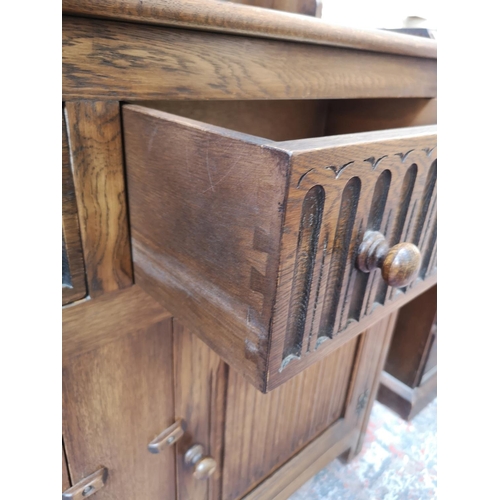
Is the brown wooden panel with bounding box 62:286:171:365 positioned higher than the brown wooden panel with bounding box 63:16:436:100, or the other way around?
the brown wooden panel with bounding box 63:16:436:100

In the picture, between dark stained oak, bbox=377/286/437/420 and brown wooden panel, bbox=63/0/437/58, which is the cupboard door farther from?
dark stained oak, bbox=377/286/437/420

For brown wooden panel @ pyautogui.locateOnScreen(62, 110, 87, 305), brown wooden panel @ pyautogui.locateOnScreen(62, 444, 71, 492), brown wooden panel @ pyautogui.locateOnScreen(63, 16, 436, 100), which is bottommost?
brown wooden panel @ pyautogui.locateOnScreen(62, 444, 71, 492)

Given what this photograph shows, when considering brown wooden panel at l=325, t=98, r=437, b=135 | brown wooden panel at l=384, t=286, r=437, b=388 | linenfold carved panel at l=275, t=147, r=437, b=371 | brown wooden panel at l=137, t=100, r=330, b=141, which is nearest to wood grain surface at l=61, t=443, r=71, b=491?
linenfold carved panel at l=275, t=147, r=437, b=371

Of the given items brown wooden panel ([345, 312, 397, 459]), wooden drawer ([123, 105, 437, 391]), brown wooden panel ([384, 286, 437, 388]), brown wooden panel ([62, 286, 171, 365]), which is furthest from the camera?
brown wooden panel ([384, 286, 437, 388])

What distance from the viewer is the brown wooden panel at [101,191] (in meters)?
0.34

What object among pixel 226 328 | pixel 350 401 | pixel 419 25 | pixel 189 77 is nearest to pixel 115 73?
pixel 189 77

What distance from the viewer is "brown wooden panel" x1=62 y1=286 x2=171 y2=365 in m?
0.41

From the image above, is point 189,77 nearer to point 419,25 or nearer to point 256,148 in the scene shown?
point 256,148

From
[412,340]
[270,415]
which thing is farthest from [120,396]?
[412,340]

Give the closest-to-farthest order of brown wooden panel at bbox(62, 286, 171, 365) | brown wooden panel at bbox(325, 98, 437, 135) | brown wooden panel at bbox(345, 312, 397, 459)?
brown wooden panel at bbox(62, 286, 171, 365)
brown wooden panel at bbox(325, 98, 437, 135)
brown wooden panel at bbox(345, 312, 397, 459)

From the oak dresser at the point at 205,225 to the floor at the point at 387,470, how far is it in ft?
1.29

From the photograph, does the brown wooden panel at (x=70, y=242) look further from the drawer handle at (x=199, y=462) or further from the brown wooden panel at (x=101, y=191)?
the drawer handle at (x=199, y=462)

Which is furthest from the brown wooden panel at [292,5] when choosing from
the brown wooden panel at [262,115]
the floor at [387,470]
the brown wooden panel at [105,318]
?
the floor at [387,470]

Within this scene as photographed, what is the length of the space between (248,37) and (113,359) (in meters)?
0.35
